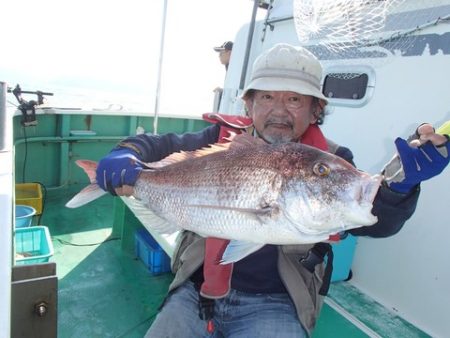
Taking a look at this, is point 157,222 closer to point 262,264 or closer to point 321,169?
point 262,264

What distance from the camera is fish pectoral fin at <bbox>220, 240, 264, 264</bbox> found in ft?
5.10

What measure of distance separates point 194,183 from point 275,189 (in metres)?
0.41

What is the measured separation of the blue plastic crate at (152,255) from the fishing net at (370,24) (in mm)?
2736

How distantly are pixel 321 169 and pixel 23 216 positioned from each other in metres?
3.31

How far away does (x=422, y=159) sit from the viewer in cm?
146

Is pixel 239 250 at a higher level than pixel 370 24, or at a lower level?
lower

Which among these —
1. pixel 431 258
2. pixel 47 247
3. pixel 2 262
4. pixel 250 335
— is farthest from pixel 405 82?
pixel 47 247

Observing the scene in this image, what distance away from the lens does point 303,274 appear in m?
2.03

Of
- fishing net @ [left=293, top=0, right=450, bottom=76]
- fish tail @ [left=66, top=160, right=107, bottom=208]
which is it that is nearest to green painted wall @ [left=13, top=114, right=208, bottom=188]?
fish tail @ [left=66, top=160, right=107, bottom=208]

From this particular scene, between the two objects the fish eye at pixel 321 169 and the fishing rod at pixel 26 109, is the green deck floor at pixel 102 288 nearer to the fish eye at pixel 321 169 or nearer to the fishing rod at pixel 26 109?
the fishing rod at pixel 26 109

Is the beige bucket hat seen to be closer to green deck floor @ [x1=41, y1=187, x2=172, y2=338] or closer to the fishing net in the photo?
the fishing net

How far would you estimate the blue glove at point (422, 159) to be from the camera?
1456 millimetres

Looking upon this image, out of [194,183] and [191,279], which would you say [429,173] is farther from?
[191,279]

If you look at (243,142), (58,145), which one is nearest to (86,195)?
(243,142)
